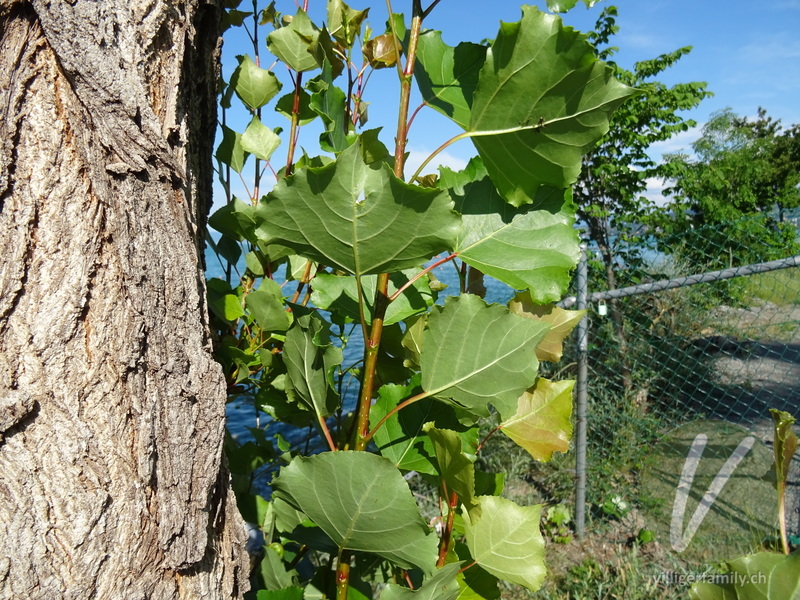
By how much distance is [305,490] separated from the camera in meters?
0.60

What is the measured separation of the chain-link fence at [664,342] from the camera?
3.92 meters

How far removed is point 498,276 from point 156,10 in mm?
500

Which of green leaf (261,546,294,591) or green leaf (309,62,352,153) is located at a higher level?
green leaf (309,62,352,153)

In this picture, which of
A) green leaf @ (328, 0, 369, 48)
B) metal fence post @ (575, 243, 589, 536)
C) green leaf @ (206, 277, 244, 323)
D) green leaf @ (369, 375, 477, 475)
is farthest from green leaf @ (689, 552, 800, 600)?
metal fence post @ (575, 243, 589, 536)

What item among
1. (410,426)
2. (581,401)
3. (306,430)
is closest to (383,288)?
(410,426)

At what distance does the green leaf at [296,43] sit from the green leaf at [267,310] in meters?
0.37

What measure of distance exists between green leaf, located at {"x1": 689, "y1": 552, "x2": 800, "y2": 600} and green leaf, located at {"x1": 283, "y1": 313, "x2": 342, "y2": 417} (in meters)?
0.48

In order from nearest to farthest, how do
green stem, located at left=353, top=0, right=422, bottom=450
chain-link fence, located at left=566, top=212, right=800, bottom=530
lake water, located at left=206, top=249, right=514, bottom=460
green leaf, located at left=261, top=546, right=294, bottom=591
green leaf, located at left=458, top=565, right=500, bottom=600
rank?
1. green stem, located at left=353, top=0, right=422, bottom=450
2. green leaf, located at left=458, top=565, right=500, bottom=600
3. green leaf, located at left=261, top=546, right=294, bottom=591
4. lake water, located at left=206, top=249, right=514, bottom=460
5. chain-link fence, located at left=566, top=212, right=800, bottom=530

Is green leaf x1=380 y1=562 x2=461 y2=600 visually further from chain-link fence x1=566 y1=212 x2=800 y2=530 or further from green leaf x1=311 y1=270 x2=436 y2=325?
chain-link fence x1=566 y1=212 x2=800 y2=530

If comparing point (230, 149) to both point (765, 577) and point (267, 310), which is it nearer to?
point (267, 310)

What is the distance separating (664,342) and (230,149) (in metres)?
4.04

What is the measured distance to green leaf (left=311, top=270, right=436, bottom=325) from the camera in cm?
72

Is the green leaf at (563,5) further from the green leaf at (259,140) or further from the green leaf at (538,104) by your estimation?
the green leaf at (259,140)

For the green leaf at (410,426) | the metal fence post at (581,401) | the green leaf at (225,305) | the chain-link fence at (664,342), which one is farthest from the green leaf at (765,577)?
the chain-link fence at (664,342)
